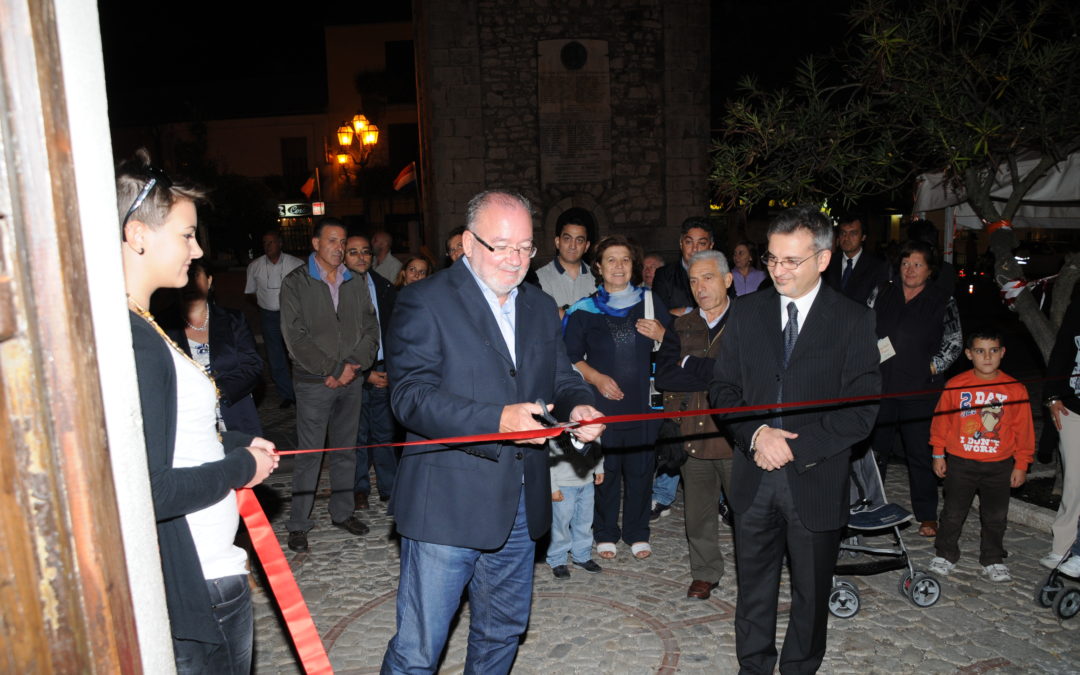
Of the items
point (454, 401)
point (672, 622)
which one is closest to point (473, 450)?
point (454, 401)

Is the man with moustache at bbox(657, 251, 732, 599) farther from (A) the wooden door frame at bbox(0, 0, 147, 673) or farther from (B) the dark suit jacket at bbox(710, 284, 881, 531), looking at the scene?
(A) the wooden door frame at bbox(0, 0, 147, 673)

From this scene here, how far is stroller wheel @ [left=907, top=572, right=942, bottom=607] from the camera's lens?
4.34m

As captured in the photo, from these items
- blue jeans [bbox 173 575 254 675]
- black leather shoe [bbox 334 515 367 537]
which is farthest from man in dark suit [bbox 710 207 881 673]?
black leather shoe [bbox 334 515 367 537]

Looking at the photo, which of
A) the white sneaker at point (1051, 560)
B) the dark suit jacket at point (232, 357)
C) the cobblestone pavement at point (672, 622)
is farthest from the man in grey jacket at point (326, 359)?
the white sneaker at point (1051, 560)

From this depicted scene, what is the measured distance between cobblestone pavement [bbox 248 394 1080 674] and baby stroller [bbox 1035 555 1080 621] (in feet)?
0.17

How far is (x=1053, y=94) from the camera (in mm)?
4500

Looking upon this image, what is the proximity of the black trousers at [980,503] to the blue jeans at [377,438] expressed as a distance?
4149mm

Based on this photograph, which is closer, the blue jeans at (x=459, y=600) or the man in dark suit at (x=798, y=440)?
the blue jeans at (x=459, y=600)

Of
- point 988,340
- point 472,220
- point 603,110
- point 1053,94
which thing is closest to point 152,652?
point 472,220

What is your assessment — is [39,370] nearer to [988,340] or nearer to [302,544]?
[302,544]

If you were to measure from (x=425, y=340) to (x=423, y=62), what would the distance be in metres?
15.9

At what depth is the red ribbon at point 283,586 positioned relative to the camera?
250 centimetres

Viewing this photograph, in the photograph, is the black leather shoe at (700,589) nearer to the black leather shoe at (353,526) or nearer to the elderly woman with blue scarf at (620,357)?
the elderly woman with blue scarf at (620,357)

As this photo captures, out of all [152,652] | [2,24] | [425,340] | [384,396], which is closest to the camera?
[2,24]
